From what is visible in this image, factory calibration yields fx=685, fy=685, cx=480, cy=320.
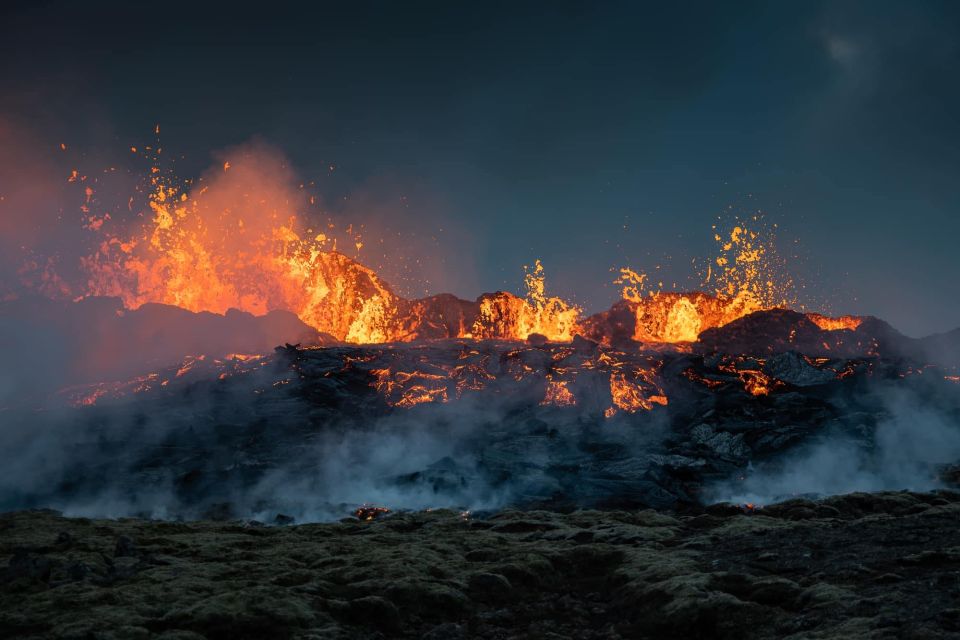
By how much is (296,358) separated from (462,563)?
13910 centimetres

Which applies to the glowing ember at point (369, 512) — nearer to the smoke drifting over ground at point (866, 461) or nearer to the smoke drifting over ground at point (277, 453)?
the smoke drifting over ground at point (277, 453)

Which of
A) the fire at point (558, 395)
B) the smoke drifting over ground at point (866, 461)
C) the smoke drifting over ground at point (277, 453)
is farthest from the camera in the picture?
the fire at point (558, 395)

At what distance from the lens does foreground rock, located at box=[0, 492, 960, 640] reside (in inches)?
1102

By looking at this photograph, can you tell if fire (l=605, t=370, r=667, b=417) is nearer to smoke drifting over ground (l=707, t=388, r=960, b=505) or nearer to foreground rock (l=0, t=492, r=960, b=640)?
smoke drifting over ground (l=707, t=388, r=960, b=505)

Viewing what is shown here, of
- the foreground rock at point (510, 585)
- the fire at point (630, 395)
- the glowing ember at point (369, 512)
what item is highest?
the fire at point (630, 395)

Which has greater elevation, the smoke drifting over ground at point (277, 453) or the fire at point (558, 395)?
the fire at point (558, 395)

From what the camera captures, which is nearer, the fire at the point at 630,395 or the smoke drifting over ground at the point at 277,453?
the smoke drifting over ground at the point at 277,453

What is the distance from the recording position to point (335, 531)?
67312 mm

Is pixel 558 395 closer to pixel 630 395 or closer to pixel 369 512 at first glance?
pixel 630 395

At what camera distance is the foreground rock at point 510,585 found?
91.9 feet

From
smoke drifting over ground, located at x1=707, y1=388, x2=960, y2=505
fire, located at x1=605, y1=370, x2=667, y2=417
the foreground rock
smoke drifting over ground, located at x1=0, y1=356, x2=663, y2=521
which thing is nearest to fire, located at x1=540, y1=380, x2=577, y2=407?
smoke drifting over ground, located at x1=0, y1=356, x2=663, y2=521

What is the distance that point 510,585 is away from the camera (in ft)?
129

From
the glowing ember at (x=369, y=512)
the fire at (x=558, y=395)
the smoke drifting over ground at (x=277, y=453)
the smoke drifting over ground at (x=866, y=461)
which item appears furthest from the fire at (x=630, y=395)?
the glowing ember at (x=369, y=512)

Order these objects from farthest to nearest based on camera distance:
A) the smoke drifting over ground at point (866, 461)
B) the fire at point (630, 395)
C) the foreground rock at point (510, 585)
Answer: the fire at point (630, 395), the smoke drifting over ground at point (866, 461), the foreground rock at point (510, 585)
